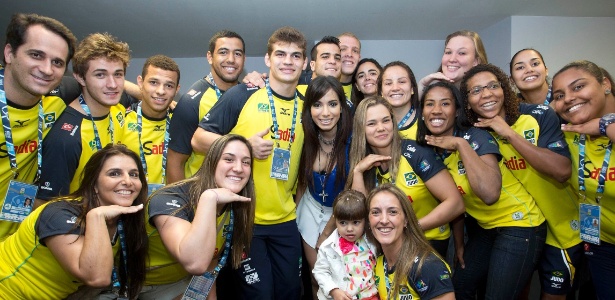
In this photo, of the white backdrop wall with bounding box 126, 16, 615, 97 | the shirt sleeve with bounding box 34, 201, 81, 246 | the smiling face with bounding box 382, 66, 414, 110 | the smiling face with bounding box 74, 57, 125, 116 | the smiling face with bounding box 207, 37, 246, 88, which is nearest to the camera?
the shirt sleeve with bounding box 34, 201, 81, 246

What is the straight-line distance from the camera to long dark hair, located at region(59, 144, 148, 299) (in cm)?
243

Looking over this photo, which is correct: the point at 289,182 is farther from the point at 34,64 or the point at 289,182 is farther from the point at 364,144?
the point at 34,64

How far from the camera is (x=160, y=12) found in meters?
6.43

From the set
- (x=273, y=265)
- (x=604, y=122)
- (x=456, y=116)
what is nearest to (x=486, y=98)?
(x=456, y=116)

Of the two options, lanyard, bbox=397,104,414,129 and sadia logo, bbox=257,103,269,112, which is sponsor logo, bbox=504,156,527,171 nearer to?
lanyard, bbox=397,104,414,129

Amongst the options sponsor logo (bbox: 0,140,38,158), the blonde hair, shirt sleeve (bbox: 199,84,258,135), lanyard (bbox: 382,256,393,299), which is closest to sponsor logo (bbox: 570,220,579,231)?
the blonde hair

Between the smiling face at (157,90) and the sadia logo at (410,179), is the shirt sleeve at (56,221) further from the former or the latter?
the sadia logo at (410,179)

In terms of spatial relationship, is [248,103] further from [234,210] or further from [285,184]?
[234,210]

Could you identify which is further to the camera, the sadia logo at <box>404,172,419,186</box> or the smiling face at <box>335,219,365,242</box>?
the sadia logo at <box>404,172,419,186</box>

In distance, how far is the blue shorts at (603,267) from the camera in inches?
109

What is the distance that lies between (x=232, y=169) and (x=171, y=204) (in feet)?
1.35

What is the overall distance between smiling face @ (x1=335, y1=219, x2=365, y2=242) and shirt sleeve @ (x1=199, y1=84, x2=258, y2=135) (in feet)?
3.55

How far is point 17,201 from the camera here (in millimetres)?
2648

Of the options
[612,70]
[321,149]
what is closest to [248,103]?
[321,149]
